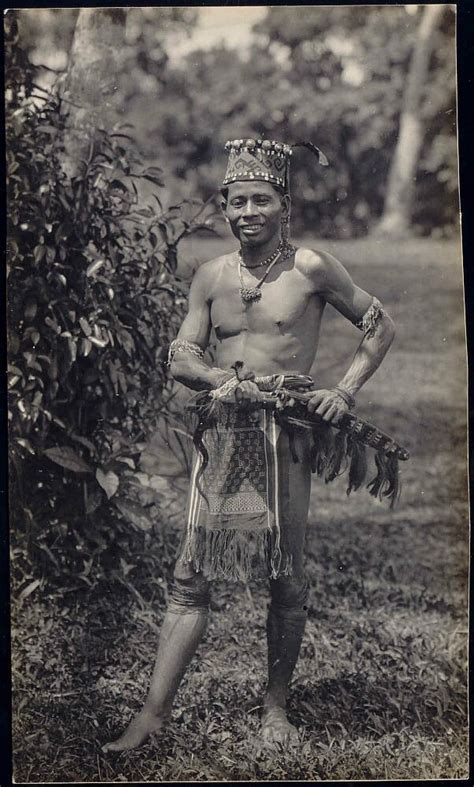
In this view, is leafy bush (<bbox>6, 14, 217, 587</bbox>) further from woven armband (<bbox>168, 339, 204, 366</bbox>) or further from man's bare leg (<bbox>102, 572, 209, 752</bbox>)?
man's bare leg (<bbox>102, 572, 209, 752</bbox>)

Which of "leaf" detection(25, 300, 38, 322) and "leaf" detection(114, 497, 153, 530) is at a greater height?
"leaf" detection(25, 300, 38, 322)

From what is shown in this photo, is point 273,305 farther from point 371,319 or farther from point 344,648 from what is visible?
point 344,648

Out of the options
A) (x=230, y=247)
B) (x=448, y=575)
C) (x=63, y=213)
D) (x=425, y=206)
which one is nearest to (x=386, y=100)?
(x=425, y=206)

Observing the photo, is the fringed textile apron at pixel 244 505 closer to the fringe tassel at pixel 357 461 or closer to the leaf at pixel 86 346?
the fringe tassel at pixel 357 461

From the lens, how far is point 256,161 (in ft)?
13.6

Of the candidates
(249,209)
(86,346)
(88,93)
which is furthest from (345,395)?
(88,93)

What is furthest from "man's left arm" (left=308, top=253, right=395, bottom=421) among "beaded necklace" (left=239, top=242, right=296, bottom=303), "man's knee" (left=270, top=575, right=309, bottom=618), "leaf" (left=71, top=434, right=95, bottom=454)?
"leaf" (left=71, top=434, right=95, bottom=454)

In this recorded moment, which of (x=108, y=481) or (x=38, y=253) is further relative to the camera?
(x=108, y=481)

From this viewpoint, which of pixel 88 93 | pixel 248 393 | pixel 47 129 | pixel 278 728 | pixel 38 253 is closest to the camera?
pixel 248 393

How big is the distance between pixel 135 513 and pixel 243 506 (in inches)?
29.5

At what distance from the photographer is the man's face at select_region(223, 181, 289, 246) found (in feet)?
13.5

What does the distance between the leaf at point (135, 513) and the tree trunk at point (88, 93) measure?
1440 millimetres

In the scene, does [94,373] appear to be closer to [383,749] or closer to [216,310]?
[216,310]

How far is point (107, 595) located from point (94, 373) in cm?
98
